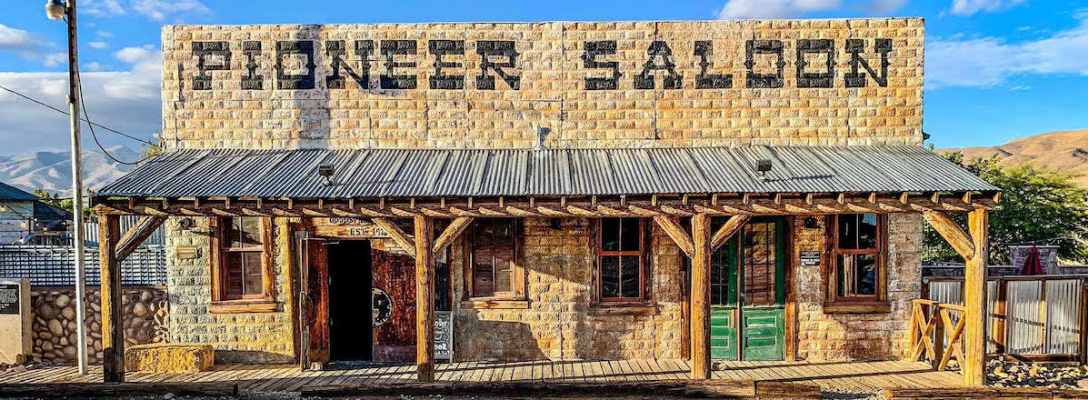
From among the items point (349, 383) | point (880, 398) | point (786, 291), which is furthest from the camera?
point (786, 291)

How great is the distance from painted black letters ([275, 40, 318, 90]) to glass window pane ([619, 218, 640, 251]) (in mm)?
5791

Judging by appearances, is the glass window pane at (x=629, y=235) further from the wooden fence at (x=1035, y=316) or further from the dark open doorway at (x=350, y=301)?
the wooden fence at (x=1035, y=316)

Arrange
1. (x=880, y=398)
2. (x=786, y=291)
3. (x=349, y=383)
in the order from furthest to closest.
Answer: (x=786, y=291)
(x=349, y=383)
(x=880, y=398)

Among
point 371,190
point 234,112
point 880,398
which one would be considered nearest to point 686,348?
point 880,398

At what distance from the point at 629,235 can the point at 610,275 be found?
2.44 feet

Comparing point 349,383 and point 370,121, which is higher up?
point 370,121

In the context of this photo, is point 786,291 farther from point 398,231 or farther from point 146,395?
point 146,395

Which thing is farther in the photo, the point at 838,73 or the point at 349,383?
the point at 838,73

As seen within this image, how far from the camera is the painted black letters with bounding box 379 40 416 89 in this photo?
9.52 meters

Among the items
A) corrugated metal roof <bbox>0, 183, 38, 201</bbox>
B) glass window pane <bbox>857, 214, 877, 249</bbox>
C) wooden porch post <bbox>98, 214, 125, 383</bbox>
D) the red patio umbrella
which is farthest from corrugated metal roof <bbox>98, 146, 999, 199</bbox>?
corrugated metal roof <bbox>0, 183, 38, 201</bbox>

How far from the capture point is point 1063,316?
29.3 ft

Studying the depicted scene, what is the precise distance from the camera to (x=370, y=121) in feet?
31.1

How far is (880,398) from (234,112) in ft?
35.2

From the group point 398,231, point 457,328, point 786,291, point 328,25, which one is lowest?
point 457,328
